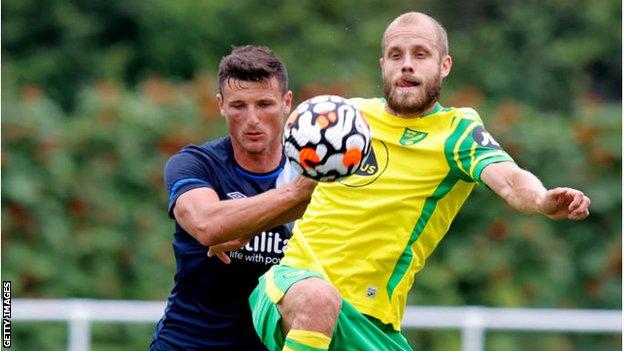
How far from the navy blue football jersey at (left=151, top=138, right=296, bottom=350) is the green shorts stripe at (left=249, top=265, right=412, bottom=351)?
0.50 meters

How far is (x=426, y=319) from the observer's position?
503 inches

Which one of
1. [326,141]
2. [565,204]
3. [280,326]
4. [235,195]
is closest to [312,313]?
[280,326]

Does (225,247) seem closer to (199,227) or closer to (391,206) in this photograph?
(199,227)

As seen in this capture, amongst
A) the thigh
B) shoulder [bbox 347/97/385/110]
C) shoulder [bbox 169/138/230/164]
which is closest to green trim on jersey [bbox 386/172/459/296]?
the thigh

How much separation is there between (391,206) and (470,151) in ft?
1.43

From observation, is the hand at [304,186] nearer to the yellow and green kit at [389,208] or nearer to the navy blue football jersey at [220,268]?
the yellow and green kit at [389,208]

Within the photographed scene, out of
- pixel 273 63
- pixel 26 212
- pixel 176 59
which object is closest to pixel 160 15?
pixel 176 59

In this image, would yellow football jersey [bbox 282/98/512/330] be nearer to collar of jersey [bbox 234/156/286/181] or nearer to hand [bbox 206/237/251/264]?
hand [bbox 206/237/251/264]

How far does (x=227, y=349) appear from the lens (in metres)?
7.96

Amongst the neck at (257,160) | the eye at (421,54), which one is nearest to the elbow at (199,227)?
the neck at (257,160)

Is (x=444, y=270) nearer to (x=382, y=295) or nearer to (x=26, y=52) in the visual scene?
(x=382, y=295)

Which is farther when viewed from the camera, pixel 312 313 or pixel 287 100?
pixel 287 100

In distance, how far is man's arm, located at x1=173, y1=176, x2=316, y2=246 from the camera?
7.07 m

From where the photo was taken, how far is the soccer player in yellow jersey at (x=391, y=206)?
23.7 feet
